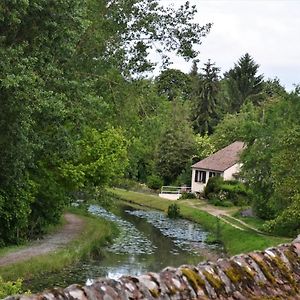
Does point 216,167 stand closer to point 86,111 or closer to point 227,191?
point 227,191

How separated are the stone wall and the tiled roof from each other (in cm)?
5907

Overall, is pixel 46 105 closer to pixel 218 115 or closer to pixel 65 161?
pixel 65 161

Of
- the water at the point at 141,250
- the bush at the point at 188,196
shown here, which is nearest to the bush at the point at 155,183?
the bush at the point at 188,196

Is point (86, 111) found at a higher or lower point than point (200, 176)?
higher

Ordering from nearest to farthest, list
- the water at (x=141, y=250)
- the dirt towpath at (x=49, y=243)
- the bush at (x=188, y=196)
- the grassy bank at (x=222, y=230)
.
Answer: the water at (x=141, y=250), the dirt towpath at (x=49, y=243), the grassy bank at (x=222, y=230), the bush at (x=188, y=196)

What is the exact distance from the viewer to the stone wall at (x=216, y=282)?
416 cm

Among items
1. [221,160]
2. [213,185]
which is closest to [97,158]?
[213,185]

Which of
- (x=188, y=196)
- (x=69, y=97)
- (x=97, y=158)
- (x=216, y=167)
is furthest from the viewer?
(x=216, y=167)

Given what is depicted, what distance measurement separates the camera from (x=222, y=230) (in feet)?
142

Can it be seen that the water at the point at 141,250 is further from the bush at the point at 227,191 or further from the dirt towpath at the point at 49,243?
the bush at the point at 227,191

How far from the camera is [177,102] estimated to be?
7588 centimetres

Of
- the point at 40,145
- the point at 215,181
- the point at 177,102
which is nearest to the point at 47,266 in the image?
the point at 40,145

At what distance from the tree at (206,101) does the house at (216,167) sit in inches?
763

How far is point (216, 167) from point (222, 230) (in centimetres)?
2281
